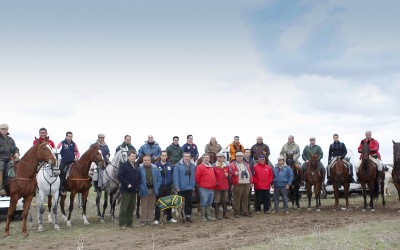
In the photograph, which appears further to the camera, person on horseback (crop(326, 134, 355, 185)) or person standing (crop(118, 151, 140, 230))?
person on horseback (crop(326, 134, 355, 185))

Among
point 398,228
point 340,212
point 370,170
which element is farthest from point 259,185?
point 398,228

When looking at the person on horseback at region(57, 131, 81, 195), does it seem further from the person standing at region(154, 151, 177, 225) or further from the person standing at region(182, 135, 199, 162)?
the person standing at region(182, 135, 199, 162)

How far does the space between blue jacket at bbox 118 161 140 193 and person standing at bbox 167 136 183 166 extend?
9.47ft

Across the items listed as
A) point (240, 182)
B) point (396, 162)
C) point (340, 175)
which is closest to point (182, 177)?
point (240, 182)

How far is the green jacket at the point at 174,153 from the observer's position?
17642 millimetres

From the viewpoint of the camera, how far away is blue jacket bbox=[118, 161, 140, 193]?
14789 millimetres

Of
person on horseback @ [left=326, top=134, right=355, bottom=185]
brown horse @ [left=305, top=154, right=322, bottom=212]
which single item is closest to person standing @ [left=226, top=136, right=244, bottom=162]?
brown horse @ [left=305, top=154, right=322, bottom=212]

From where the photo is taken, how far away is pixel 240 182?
1661 centimetres

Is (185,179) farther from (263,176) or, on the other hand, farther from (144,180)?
(263,176)

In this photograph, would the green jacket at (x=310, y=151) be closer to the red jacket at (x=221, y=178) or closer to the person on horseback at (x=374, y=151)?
the person on horseback at (x=374, y=151)

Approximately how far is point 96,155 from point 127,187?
1519mm

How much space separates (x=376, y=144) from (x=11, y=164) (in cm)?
1328

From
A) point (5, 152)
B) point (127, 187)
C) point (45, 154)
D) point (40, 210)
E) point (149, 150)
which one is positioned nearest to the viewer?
point (45, 154)

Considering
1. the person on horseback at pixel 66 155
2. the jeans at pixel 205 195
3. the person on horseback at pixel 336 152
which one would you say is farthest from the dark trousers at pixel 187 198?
the person on horseback at pixel 336 152
